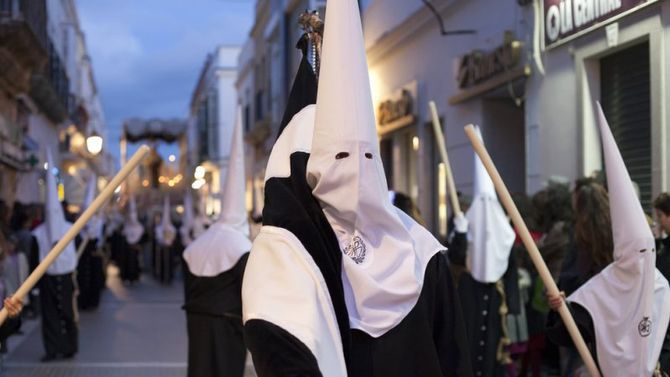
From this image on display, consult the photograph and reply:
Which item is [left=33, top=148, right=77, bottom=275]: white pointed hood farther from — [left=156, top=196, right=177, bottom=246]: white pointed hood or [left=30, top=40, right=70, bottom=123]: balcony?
[left=30, top=40, right=70, bottom=123]: balcony

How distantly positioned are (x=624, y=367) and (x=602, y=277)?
20.2 inches

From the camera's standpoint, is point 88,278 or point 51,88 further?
point 51,88

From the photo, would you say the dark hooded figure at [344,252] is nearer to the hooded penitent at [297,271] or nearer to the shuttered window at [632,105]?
the hooded penitent at [297,271]

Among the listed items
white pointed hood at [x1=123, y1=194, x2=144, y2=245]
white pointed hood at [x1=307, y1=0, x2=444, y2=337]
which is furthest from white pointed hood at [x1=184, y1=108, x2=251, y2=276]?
white pointed hood at [x1=123, y1=194, x2=144, y2=245]

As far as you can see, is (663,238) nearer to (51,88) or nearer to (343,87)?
(343,87)

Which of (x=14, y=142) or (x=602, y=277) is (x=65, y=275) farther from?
(x=14, y=142)

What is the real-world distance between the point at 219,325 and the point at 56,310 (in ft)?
14.9

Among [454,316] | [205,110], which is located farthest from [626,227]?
[205,110]

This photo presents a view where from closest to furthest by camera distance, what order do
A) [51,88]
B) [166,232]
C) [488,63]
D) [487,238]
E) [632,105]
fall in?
[487,238] < [632,105] < [488,63] < [166,232] < [51,88]

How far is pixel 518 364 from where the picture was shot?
32.5ft

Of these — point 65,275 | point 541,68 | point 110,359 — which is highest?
point 541,68

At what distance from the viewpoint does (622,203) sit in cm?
482

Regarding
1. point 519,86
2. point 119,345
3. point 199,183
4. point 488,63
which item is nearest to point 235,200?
point 119,345

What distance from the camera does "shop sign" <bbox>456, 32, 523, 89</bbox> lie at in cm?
1299
